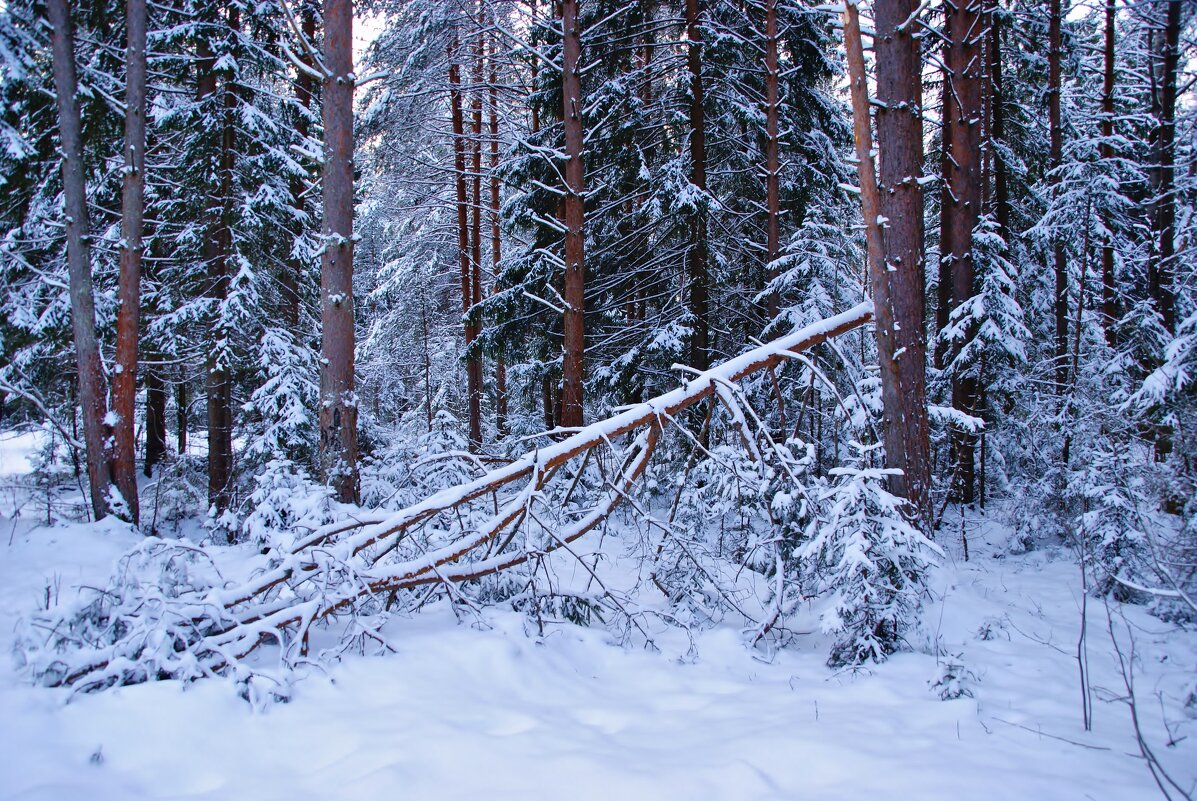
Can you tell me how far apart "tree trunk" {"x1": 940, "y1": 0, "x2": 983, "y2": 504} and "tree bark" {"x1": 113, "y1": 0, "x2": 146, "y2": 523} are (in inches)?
466

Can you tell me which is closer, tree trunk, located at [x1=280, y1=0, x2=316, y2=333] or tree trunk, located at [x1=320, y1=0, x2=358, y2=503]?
tree trunk, located at [x1=320, y1=0, x2=358, y2=503]

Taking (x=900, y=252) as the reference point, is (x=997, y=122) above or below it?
above

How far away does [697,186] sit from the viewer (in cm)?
1070

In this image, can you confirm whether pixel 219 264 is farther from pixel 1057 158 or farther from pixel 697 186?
pixel 1057 158

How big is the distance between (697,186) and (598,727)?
9.33m

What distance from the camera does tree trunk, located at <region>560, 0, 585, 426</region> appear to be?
30.6 feet

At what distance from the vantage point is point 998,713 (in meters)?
3.53

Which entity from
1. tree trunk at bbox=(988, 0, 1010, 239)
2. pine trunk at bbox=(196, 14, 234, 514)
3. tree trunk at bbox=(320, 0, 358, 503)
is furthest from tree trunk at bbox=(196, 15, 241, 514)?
tree trunk at bbox=(988, 0, 1010, 239)

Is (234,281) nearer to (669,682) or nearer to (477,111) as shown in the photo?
(477,111)

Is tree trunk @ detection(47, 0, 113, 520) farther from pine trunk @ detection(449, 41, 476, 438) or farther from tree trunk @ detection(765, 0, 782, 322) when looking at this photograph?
tree trunk @ detection(765, 0, 782, 322)

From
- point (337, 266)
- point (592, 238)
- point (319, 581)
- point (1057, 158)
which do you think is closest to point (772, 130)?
point (592, 238)

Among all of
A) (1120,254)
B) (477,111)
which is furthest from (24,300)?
(1120,254)

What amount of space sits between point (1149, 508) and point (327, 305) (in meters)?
9.34

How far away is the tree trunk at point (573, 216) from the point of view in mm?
9336
